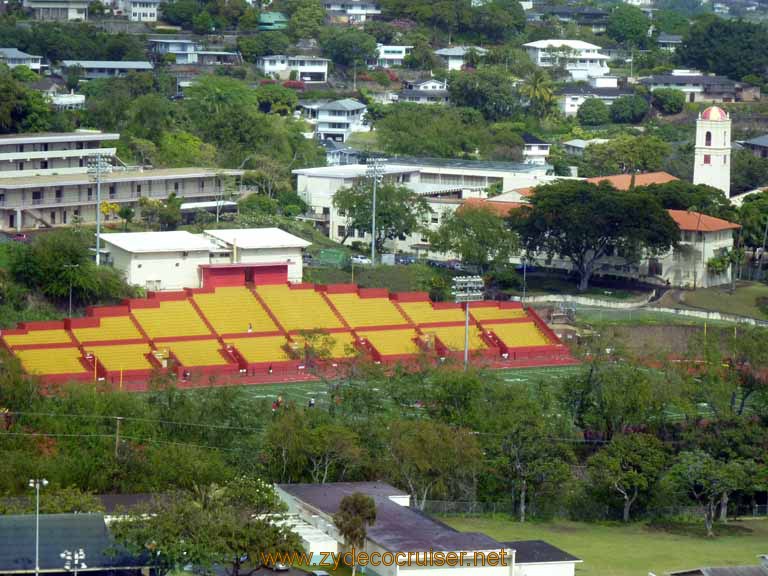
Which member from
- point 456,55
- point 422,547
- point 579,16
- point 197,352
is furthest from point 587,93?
point 422,547

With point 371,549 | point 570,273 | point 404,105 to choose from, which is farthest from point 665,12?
point 371,549

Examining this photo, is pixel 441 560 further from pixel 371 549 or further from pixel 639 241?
pixel 639 241

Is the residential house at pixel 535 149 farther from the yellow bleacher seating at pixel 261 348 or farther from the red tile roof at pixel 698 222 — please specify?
the yellow bleacher seating at pixel 261 348

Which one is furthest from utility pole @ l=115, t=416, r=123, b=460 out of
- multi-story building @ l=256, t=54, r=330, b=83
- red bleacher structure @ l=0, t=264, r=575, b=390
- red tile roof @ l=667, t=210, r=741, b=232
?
multi-story building @ l=256, t=54, r=330, b=83

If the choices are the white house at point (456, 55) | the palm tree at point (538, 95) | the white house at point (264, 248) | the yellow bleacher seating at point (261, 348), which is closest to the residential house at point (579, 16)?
the white house at point (456, 55)

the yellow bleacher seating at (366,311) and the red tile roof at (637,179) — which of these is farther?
the red tile roof at (637,179)

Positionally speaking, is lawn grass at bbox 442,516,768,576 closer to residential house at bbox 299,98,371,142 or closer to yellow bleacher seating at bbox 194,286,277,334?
yellow bleacher seating at bbox 194,286,277,334
